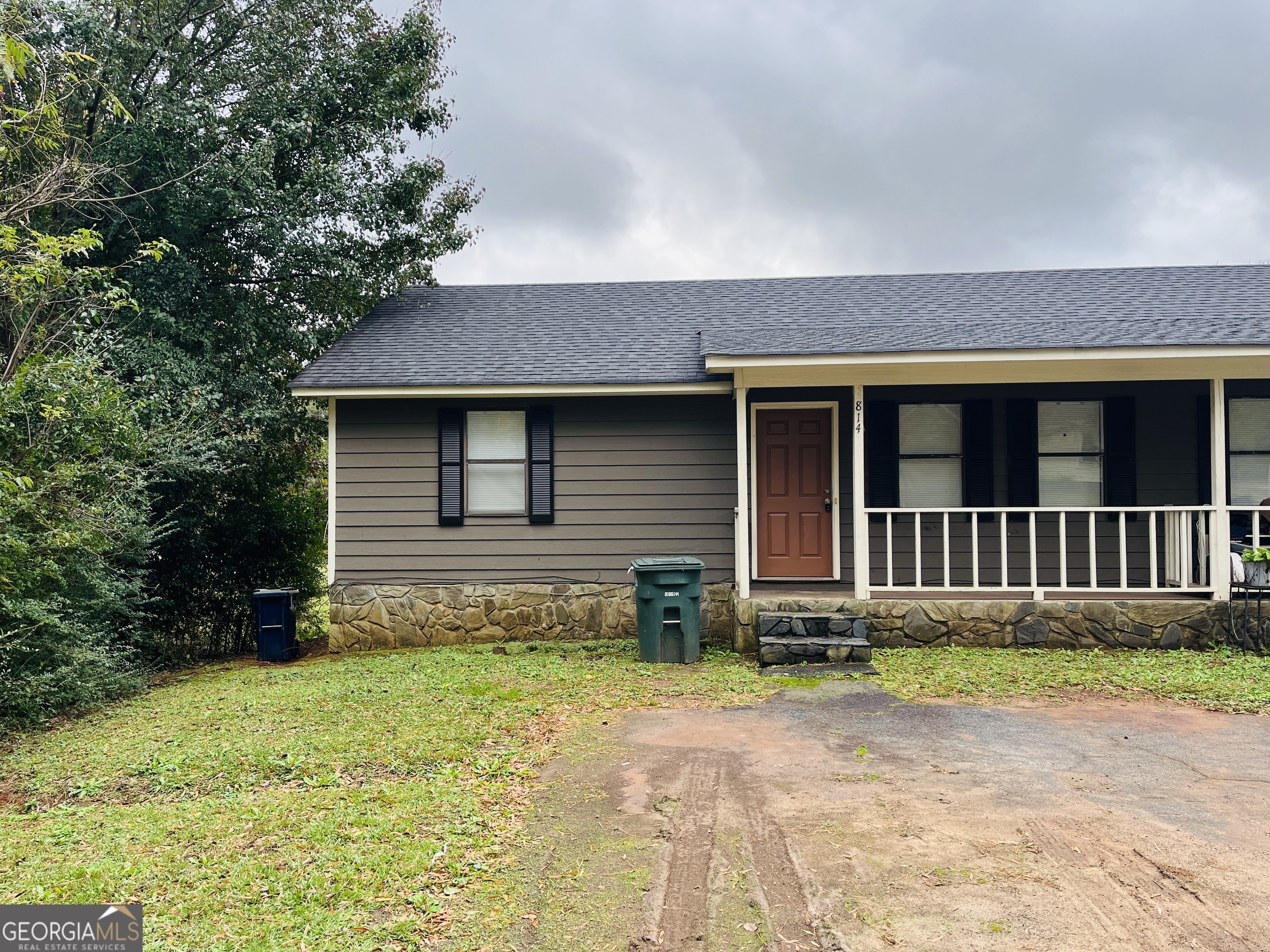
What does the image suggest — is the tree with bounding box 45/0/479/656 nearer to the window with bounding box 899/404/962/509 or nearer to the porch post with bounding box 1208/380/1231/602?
the window with bounding box 899/404/962/509

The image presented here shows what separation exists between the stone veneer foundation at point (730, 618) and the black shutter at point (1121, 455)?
1325 mm

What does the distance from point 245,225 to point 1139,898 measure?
10.9 metres

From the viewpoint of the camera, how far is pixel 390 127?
1120 cm

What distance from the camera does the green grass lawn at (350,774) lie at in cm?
289

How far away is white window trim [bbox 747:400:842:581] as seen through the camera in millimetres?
9039

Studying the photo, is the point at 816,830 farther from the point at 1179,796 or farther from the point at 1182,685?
the point at 1182,685

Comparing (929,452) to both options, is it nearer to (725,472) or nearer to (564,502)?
(725,472)

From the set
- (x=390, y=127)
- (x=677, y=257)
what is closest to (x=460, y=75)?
(x=390, y=127)

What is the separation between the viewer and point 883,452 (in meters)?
8.95

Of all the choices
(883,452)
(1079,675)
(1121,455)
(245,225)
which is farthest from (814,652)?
(245,225)

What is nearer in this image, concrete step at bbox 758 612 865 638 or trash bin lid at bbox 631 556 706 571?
concrete step at bbox 758 612 865 638

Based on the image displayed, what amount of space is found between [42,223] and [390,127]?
441 centimetres

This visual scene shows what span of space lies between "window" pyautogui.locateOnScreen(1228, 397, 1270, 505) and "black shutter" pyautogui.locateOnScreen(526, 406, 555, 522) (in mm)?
7429

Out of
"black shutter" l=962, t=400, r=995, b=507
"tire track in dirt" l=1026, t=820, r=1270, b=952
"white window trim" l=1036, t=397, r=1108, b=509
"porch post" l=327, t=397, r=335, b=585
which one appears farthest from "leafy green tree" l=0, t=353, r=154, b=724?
"white window trim" l=1036, t=397, r=1108, b=509
